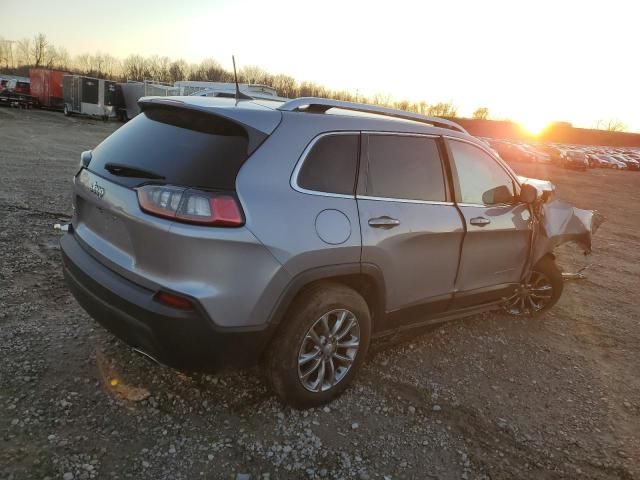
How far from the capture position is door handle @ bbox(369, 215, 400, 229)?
2836 mm

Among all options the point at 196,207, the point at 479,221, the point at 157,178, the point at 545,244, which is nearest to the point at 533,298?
the point at 545,244

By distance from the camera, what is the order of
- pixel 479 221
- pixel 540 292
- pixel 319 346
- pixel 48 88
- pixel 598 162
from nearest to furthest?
pixel 319 346
pixel 479 221
pixel 540 292
pixel 48 88
pixel 598 162

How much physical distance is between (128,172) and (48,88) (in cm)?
3639

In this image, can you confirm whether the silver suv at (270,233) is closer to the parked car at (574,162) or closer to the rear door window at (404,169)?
the rear door window at (404,169)

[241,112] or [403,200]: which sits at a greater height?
[241,112]

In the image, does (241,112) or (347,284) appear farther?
(347,284)

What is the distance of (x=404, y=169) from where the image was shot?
3.16 meters

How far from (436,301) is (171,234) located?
2.06 m

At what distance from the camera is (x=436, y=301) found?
138 inches

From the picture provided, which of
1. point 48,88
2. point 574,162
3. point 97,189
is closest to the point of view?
point 97,189

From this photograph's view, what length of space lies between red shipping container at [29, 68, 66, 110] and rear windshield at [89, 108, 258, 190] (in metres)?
35.8

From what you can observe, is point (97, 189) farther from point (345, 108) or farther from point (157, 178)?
point (345, 108)

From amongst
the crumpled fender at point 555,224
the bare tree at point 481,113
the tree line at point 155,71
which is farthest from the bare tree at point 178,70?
the crumpled fender at point 555,224

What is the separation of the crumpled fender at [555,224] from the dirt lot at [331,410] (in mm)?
855
